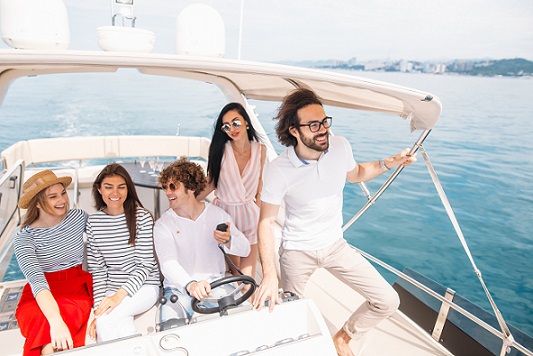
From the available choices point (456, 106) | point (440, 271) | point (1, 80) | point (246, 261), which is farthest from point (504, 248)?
point (456, 106)

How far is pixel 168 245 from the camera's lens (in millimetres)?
1878

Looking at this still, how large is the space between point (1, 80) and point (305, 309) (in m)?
2.01

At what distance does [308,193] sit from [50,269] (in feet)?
4.37

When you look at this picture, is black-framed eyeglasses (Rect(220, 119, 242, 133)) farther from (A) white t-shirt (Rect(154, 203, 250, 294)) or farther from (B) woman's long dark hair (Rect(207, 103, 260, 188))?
(A) white t-shirt (Rect(154, 203, 250, 294))

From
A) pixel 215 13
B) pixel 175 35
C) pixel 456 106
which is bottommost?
pixel 456 106

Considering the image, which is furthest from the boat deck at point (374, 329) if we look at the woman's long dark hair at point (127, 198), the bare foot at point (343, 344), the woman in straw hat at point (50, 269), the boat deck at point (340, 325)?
the woman in straw hat at point (50, 269)

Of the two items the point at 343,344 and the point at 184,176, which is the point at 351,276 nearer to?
the point at 343,344

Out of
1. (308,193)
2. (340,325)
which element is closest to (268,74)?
(308,193)

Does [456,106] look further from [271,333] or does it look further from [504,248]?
[271,333]

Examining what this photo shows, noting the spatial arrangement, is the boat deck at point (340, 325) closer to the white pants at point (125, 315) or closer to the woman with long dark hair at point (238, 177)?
the white pants at point (125, 315)

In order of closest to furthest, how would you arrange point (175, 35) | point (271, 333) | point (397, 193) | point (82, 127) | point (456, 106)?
1. point (271, 333)
2. point (175, 35)
3. point (397, 193)
4. point (82, 127)
5. point (456, 106)

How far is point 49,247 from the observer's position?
1.84 m

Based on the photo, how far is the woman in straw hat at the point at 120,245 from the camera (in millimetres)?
1859

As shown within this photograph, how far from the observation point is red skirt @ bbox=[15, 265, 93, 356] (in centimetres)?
154
